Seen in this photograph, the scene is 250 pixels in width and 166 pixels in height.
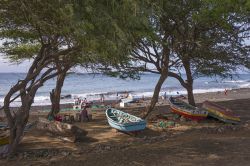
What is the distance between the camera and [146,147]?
13.0 metres

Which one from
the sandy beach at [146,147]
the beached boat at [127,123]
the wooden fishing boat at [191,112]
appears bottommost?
the sandy beach at [146,147]

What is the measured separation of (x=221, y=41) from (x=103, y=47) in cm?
1234

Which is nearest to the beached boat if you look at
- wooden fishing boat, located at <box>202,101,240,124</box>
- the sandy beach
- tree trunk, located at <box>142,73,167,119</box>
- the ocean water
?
the sandy beach

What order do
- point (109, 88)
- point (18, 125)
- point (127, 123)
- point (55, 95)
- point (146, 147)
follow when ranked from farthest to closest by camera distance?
point (109, 88) → point (55, 95) → point (127, 123) → point (146, 147) → point (18, 125)

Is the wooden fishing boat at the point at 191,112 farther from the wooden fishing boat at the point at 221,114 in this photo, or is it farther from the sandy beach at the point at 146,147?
the sandy beach at the point at 146,147

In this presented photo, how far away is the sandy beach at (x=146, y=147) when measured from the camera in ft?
36.1

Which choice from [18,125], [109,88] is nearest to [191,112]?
[18,125]

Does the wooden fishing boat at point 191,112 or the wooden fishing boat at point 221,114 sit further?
the wooden fishing boat at point 191,112

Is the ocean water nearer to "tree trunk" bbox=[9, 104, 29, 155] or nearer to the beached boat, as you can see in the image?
the beached boat

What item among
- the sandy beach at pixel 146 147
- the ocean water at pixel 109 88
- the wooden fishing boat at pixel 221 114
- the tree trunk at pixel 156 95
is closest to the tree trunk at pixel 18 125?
the sandy beach at pixel 146 147

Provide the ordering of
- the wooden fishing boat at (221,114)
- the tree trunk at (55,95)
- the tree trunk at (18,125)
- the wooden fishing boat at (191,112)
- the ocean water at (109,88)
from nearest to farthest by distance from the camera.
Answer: the tree trunk at (18,125)
the wooden fishing boat at (221,114)
the wooden fishing boat at (191,112)
the tree trunk at (55,95)
the ocean water at (109,88)

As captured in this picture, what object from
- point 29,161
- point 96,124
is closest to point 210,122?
point 96,124

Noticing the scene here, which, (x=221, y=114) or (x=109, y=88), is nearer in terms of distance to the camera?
(x=221, y=114)

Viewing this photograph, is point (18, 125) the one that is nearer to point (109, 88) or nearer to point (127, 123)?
point (127, 123)
